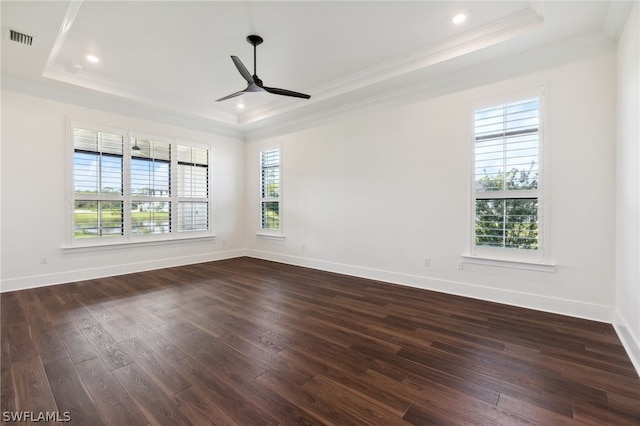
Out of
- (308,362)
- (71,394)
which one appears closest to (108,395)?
(71,394)

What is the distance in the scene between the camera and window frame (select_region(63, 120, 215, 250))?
15.1 ft

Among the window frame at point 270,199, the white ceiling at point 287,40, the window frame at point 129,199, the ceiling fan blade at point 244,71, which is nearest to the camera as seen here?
the white ceiling at point 287,40

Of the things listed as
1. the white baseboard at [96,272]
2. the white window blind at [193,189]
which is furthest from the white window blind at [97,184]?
the white window blind at [193,189]

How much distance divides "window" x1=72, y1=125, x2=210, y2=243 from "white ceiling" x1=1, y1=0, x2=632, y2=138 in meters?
0.86

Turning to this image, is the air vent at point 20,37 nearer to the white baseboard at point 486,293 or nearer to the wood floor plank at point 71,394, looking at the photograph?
the wood floor plank at point 71,394

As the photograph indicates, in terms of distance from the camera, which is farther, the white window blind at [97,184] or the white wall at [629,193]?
the white window blind at [97,184]

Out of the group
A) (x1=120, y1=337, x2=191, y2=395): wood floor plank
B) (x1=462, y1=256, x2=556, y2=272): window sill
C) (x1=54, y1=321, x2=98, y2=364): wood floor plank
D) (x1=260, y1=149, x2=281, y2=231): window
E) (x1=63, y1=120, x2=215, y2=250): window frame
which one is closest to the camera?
(x1=120, y1=337, x2=191, y2=395): wood floor plank

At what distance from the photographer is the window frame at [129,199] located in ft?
15.1

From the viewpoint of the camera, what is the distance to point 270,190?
6676mm

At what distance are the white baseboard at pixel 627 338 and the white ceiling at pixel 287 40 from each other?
285cm

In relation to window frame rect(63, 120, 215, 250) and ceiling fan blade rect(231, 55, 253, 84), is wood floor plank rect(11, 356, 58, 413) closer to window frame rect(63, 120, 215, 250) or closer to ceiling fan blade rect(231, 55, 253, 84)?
window frame rect(63, 120, 215, 250)

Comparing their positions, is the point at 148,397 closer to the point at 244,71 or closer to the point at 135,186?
the point at 244,71

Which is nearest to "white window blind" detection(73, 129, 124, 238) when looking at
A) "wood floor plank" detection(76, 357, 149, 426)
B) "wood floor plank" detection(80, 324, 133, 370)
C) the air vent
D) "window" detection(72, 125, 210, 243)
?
"window" detection(72, 125, 210, 243)

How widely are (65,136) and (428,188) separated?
5777 millimetres
